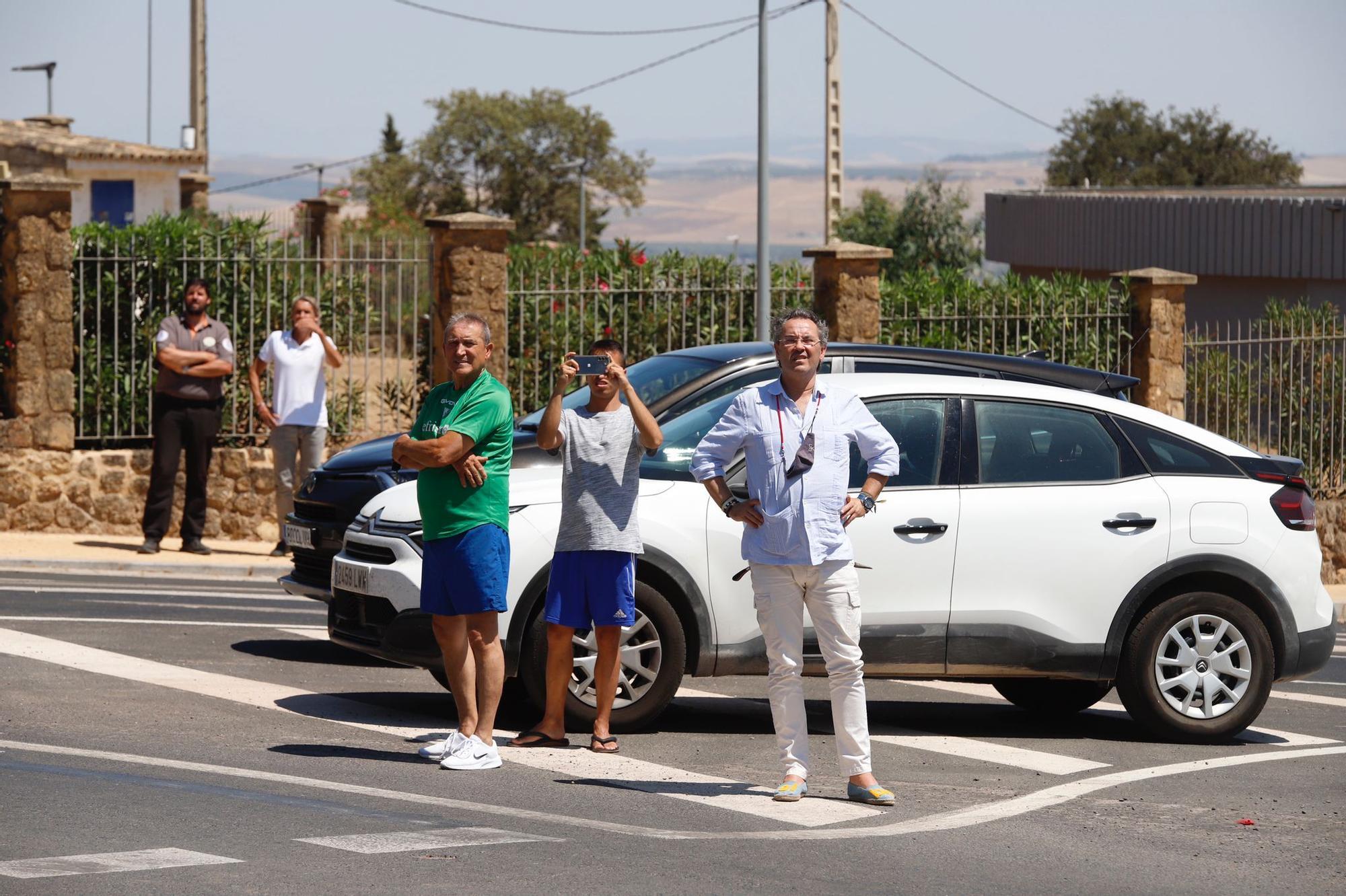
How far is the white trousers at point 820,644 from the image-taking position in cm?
705

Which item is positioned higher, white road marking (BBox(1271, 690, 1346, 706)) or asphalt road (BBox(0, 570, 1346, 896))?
asphalt road (BBox(0, 570, 1346, 896))

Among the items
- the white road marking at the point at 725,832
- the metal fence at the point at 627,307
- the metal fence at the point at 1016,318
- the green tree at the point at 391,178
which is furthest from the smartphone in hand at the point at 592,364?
the green tree at the point at 391,178

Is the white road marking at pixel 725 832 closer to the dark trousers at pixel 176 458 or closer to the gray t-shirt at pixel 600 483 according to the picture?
the gray t-shirt at pixel 600 483

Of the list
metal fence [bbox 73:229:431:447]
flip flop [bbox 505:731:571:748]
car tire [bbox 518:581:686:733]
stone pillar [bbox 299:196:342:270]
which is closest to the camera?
flip flop [bbox 505:731:571:748]

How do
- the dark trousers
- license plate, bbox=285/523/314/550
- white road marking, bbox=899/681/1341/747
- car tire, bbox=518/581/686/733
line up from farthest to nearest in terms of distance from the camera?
1. the dark trousers
2. license plate, bbox=285/523/314/550
3. white road marking, bbox=899/681/1341/747
4. car tire, bbox=518/581/686/733

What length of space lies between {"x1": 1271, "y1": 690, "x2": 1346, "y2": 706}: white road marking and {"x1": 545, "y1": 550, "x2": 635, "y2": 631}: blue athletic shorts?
466cm

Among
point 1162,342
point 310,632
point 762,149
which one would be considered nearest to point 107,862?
point 310,632

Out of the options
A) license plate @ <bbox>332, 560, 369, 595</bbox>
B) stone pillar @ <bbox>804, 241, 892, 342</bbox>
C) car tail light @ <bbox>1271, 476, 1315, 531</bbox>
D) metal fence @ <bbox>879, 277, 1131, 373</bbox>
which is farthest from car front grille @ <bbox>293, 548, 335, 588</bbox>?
metal fence @ <bbox>879, 277, 1131, 373</bbox>

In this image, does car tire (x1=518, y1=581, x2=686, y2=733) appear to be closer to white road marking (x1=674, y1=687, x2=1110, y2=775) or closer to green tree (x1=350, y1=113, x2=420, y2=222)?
white road marking (x1=674, y1=687, x2=1110, y2=775)

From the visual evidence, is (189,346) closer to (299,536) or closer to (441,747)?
(299,536)

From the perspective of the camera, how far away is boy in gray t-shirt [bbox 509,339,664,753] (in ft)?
25.6

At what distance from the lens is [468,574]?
7527mm

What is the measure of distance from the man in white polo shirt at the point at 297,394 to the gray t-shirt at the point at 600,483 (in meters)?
7.01

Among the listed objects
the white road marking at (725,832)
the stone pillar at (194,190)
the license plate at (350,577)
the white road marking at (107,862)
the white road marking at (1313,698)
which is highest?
the stone pillar at (194,190)
